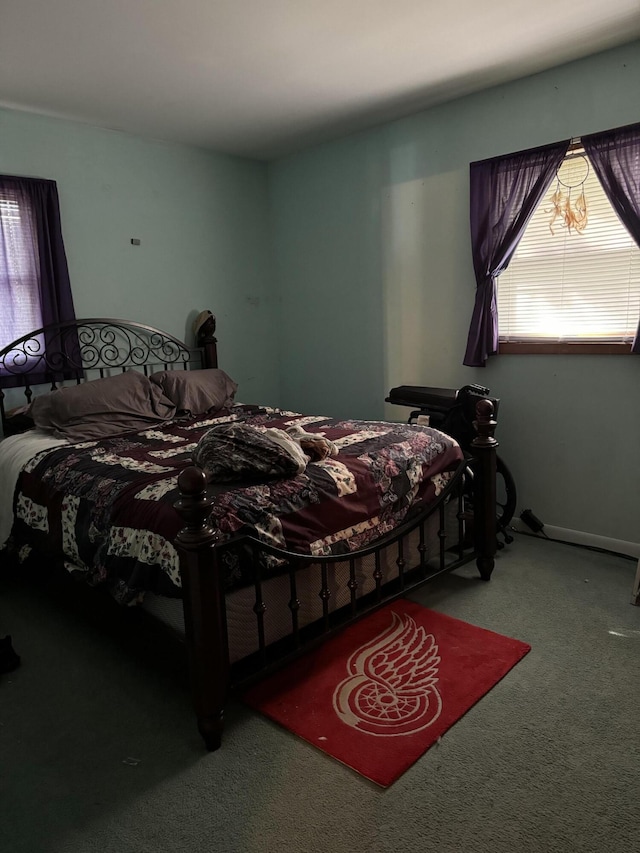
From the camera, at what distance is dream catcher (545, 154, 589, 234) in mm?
3188

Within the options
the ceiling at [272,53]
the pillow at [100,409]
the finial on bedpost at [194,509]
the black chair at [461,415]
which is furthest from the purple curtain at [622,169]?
the pillow at [100,409]

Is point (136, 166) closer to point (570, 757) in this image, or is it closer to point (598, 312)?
point (598, 312)

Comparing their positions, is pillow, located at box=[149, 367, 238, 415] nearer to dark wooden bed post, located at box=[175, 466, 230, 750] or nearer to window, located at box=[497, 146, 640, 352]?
window, located at box=[497, 146, 640, 352]

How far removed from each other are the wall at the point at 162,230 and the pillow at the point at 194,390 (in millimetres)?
560

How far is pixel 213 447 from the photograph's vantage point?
88.2 inches

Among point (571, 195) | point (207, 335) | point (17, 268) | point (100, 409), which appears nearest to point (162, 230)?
point (207, 335)

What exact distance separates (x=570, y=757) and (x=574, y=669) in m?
0.48

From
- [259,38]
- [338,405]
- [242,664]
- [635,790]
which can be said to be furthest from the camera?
[338,405]

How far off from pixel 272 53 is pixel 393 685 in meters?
2.85

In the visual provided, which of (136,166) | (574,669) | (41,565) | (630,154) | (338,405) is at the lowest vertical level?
(574,669)

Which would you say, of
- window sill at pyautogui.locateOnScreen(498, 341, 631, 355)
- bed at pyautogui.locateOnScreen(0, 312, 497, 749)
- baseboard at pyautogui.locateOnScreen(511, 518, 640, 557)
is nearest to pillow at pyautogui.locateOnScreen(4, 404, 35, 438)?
bed at pyautogui.locateOnScreen(0, 312, 497, 749)

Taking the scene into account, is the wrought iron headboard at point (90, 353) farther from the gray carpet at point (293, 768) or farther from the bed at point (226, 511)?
the gray carpet at point (293, 768)

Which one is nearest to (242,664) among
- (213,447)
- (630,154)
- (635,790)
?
(213,447)

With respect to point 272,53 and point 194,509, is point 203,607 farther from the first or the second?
point 272,53
